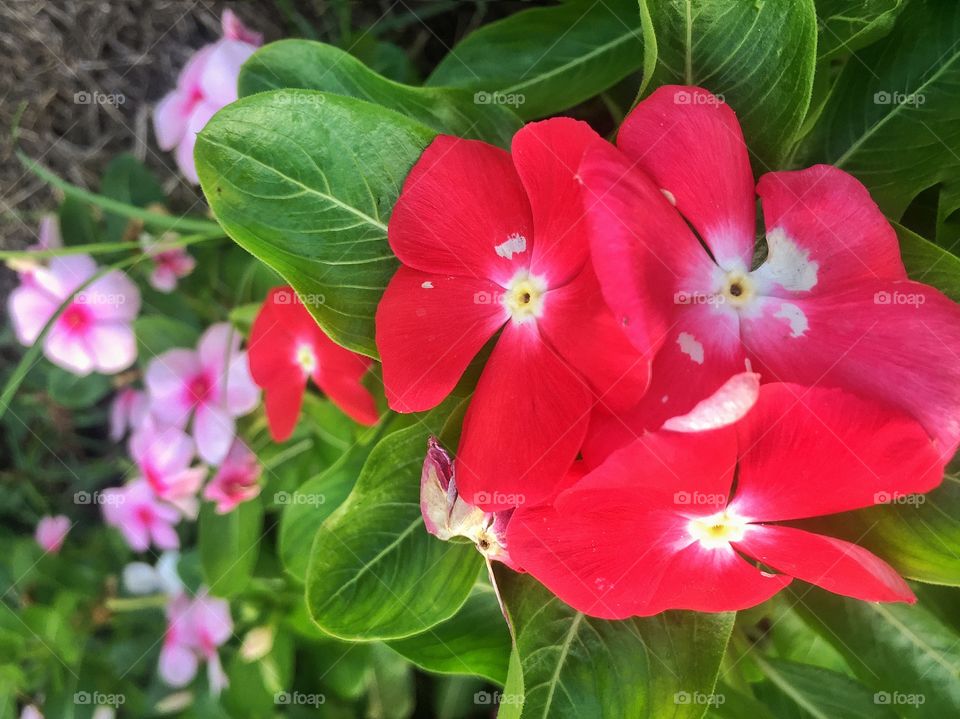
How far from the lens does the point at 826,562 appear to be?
618mm

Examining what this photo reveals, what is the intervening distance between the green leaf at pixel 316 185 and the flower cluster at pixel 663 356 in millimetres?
62

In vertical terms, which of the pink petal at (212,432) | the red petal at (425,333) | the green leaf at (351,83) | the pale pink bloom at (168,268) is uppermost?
the pale pink bloom at (168,268)

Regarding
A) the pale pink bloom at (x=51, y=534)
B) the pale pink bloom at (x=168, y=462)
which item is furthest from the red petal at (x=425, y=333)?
the pale pink bloom at (x=51, y=534)

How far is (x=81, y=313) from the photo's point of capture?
4.82 feet

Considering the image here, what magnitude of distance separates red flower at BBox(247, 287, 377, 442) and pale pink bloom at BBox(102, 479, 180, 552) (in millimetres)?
467

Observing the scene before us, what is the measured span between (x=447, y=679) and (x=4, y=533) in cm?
109

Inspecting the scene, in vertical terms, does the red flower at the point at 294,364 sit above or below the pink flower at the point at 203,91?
below

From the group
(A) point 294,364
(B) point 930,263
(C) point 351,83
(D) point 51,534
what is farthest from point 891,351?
(D) point 51,534

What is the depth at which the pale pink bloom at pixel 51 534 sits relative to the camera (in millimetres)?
1687

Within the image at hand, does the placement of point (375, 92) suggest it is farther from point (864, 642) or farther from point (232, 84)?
point (864, 642)

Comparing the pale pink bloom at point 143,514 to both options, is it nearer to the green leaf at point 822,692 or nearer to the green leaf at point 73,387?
the green leaf at point 73,387

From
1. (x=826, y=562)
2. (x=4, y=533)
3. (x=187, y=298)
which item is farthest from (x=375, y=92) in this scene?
(x=4, y=533)

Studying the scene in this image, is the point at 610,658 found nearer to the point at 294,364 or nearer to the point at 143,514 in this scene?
the point at 294,364

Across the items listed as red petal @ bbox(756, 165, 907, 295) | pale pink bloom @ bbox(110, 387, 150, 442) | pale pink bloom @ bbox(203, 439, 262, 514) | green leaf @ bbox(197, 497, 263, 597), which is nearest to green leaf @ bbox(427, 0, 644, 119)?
red petal @ bbox(756, 165, 907, 295)
